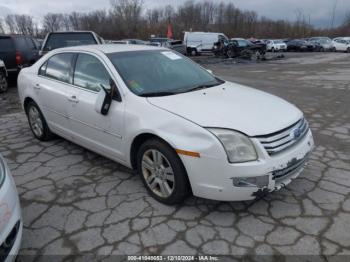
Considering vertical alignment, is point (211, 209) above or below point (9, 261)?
below

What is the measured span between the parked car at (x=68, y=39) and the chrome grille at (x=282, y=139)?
8748 millimetres

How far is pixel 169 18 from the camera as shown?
231ft

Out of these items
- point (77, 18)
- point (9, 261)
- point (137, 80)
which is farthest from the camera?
point (77, 18)

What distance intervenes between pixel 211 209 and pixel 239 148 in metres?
0.81

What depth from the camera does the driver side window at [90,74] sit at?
3.60m

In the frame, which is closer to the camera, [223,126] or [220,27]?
[223,126]

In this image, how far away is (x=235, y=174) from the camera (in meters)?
2.64

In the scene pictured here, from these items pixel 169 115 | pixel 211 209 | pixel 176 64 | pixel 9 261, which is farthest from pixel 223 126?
pixel 9 261

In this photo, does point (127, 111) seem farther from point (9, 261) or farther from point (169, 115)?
point (9, 261)

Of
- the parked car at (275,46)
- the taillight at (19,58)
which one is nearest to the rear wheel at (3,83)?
the taillight at (19,58)

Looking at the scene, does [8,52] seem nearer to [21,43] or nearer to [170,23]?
[21,43]

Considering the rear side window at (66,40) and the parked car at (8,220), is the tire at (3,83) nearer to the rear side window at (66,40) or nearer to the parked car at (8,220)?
the rear side window at (66,40)

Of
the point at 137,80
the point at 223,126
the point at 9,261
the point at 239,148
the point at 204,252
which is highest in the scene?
the point at 137,80

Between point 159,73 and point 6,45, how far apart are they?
8846 millimetres
